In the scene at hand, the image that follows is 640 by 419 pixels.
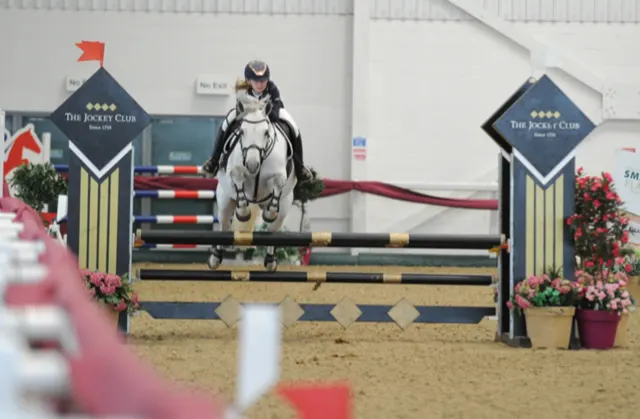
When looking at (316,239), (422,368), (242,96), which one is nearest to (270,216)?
(316,239)

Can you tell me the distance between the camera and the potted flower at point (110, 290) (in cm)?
509

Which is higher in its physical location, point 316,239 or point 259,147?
point 259,147

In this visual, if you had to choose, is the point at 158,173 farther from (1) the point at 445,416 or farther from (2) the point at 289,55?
(1) the point at 445,416

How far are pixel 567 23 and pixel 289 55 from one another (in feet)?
11.1

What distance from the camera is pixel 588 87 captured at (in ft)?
41.0

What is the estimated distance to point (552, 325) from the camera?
5.17m

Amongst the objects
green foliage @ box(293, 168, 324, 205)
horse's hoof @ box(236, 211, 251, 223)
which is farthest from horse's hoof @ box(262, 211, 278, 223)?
green foliage @ box(293, 168, 324, 205)

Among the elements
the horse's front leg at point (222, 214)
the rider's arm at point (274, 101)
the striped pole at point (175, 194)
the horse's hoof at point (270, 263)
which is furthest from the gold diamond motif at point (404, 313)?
the striped pole at point (175, 194)

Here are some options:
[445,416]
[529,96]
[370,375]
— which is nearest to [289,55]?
[529,96]

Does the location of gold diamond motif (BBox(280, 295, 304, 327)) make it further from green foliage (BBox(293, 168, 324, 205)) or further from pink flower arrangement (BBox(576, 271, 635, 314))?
green foliage (BBox(293, 168, 324, 205))

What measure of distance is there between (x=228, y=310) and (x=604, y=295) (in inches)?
75.9

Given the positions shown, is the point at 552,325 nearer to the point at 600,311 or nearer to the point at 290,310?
the point at 600,311

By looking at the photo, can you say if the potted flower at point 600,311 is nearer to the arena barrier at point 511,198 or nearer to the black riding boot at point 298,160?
the arena barrier at point 511,198

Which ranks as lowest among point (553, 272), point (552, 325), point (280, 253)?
point (552, 325)
